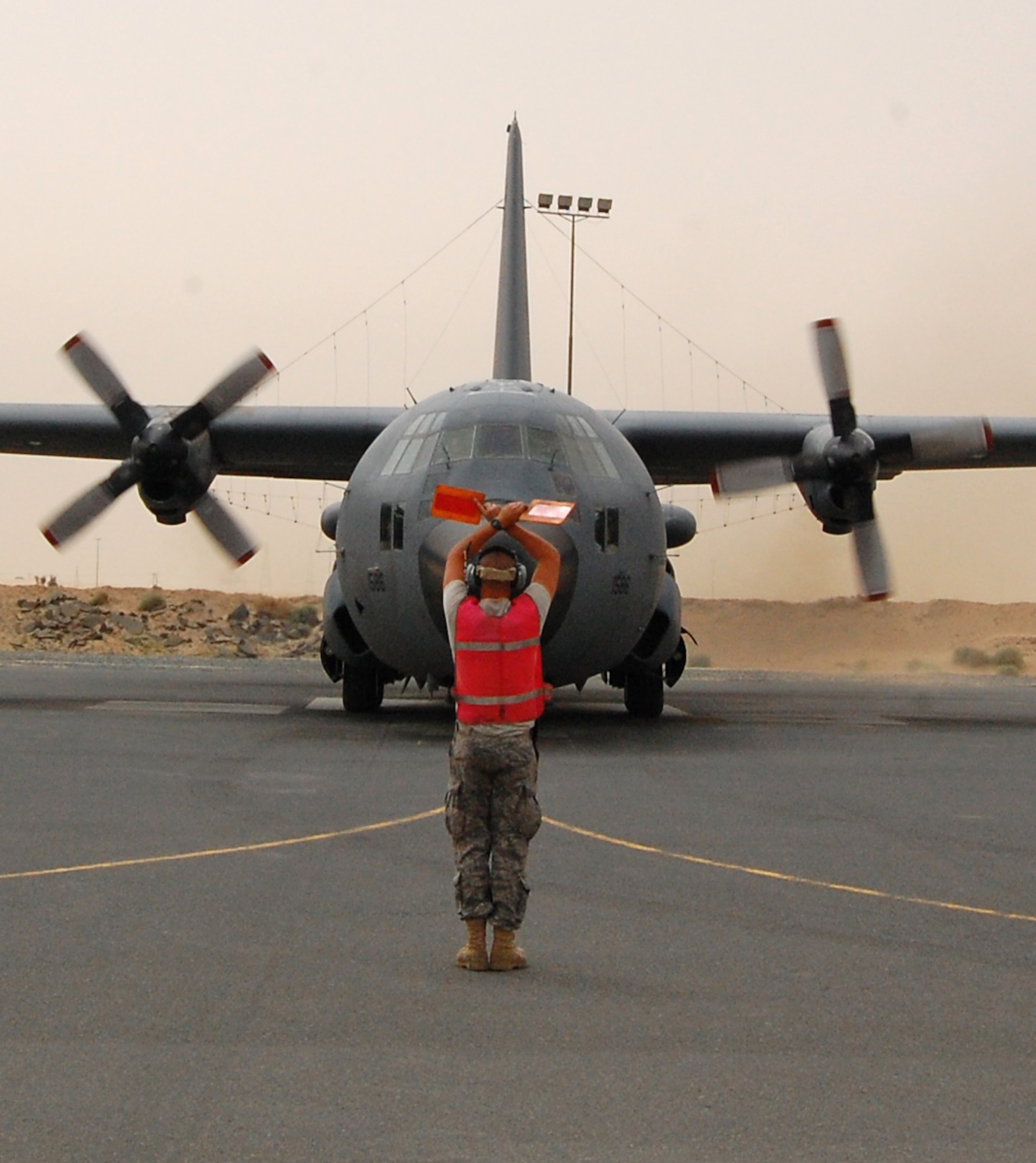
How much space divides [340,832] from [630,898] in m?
2.78

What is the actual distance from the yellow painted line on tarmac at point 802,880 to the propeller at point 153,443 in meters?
14.1

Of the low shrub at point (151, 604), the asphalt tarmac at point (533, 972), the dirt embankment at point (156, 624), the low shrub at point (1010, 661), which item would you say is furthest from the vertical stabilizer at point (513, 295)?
the low shrub at point (151, 604)

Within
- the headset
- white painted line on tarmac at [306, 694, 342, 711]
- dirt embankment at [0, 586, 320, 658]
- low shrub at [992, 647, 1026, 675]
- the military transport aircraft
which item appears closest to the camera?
the headset

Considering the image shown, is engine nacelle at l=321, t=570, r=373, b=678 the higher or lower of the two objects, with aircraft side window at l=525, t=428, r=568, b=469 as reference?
lower

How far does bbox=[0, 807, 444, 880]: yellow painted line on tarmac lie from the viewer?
861cm

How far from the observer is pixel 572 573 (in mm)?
16328

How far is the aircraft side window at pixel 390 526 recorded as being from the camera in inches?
679

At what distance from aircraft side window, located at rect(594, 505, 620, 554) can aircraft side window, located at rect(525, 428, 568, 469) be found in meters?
0.67

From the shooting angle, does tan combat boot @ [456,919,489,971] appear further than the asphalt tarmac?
Yes

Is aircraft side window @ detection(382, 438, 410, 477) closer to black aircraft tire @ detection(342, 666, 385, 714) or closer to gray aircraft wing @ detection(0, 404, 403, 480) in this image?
black aircraft tire @ detection(342, 666, 385, 714)

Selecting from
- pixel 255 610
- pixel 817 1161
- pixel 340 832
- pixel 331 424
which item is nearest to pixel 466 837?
pixel 817 1161

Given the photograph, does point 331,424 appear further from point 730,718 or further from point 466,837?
point 466,837

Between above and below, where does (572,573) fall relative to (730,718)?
above

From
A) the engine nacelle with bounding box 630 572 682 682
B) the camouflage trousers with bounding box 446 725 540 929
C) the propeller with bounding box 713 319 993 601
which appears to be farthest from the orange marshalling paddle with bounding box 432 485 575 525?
the propeller with bounding box 713 319 993 601
